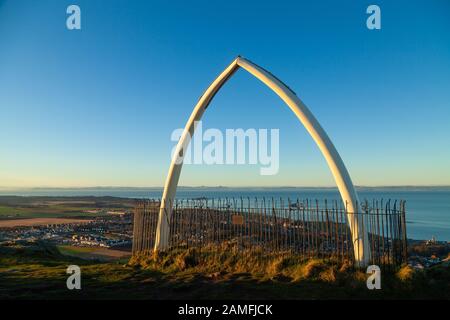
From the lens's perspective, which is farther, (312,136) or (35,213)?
(35,213)

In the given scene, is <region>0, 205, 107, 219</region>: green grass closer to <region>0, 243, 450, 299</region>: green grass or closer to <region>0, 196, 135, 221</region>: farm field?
<region>0, 196, 135, 221</region>: farm field

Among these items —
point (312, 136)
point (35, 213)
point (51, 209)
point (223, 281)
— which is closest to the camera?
point (223, 281)

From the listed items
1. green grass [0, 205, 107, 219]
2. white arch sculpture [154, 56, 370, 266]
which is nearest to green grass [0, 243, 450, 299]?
white arch sculpture [154, 56, 370, 266]

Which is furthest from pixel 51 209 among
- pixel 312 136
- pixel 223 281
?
pixel 312 136

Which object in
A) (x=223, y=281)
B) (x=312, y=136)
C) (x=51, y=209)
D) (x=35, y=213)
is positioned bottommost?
(x=51, y=209)

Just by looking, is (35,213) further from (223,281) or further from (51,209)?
(223,281)
